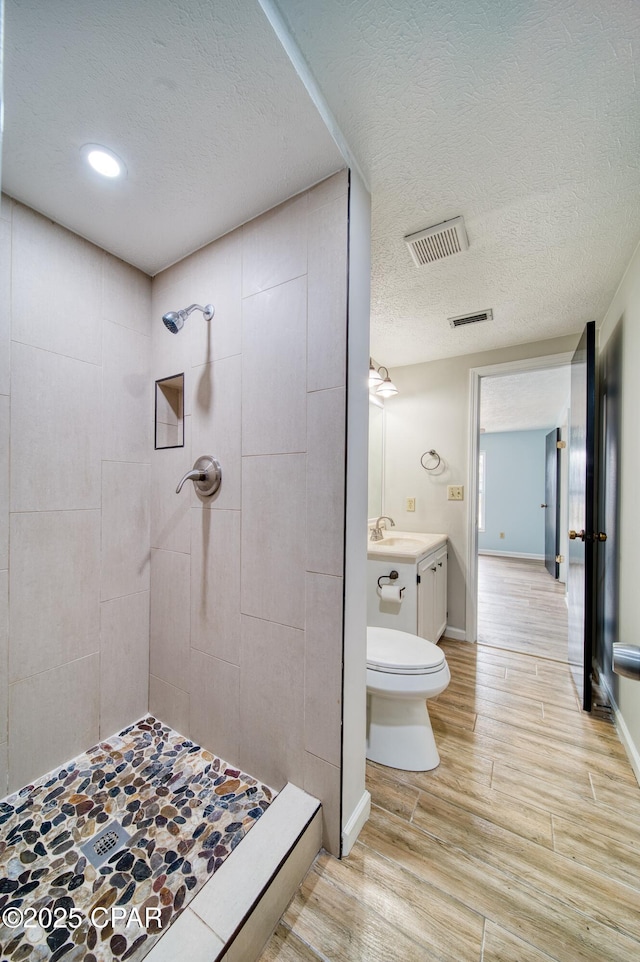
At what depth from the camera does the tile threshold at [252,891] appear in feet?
2.76

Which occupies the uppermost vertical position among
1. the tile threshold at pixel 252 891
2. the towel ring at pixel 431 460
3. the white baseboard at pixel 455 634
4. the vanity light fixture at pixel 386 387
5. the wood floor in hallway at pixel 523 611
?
the vanity light fixture at pixel 386 387

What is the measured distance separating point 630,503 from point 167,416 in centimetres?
222

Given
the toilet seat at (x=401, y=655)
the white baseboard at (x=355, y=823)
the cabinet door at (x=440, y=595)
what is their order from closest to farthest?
the white baseboard at (x=355, y=823) → the toilet seat at (x=401, y=655) → the cabinet door at (x=440, y=595)

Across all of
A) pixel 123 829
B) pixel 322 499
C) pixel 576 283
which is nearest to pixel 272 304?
pixel 322 499

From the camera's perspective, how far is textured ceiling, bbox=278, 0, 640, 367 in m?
0.86

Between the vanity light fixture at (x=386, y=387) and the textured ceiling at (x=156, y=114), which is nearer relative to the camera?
the textured ceiling at (x=156, y=114)

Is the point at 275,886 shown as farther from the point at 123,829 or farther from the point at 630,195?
the point at 630,195

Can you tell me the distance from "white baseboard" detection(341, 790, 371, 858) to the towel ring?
224 cm

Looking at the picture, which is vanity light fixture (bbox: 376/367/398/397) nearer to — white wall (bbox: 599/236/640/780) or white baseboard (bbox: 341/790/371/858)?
white wall (bbox: 599/236/640/780)

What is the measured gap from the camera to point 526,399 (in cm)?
452

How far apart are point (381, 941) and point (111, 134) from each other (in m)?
2.38

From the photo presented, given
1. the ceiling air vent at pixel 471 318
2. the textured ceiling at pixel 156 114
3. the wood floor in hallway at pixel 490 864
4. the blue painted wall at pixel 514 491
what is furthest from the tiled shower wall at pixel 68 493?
the blue painted wall at pixel 514 491

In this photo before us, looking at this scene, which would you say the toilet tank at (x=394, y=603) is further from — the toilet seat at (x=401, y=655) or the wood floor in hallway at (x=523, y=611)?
the wood floor in hallway at (x=523, y=611)

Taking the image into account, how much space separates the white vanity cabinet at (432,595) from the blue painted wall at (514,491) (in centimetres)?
372
